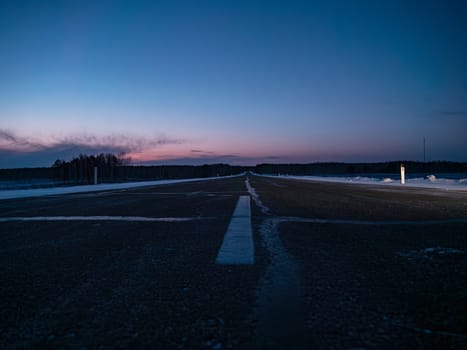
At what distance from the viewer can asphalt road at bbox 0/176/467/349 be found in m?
1.45

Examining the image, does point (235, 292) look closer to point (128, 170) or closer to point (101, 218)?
point (101, 218)

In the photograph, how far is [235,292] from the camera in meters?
2.02

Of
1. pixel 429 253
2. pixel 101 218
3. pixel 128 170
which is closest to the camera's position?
pixel 429 253

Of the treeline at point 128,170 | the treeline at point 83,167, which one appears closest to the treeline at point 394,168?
the treeline at point 128,170

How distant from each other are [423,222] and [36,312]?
589 centimetres

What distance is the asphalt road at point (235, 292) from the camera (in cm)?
145

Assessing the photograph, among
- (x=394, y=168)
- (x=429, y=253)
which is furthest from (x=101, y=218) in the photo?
(x=394, y=168)

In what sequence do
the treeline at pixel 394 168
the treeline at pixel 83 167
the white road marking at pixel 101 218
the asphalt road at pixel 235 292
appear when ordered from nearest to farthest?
the asphalt road at pixel 235 292, the white road marking at pixel 101 218, the treeline at pixel 83 167, the treeline at pixel 394 168

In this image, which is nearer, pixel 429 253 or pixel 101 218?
pixel 429 253

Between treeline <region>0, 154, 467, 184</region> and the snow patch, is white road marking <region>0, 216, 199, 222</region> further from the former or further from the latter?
treeline <region>0, 154, 467, 184</region>

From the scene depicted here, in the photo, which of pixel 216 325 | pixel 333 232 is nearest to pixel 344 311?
pixel 216 325

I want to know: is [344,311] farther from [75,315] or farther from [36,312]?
[36,312]

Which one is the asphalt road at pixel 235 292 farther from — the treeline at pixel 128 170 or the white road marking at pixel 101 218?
the treeline at pixel 128 170

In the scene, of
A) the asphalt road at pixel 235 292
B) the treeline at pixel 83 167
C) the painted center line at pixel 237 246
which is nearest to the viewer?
the asphalt road at pixel 235 292
